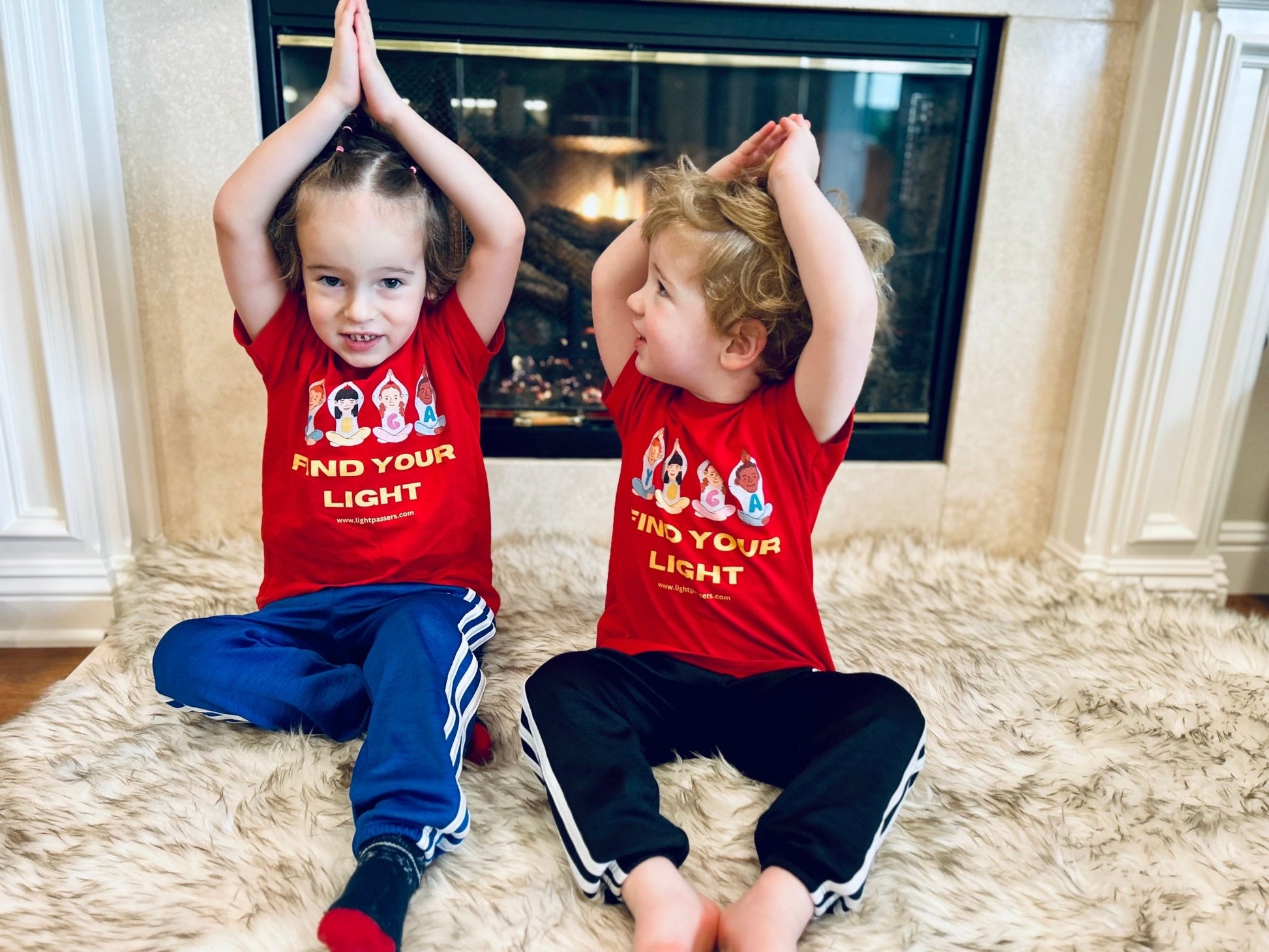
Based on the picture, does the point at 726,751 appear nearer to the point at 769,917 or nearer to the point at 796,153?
the point at 769,917

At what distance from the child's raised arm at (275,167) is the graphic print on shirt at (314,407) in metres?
0.13

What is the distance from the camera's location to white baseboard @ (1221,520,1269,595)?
1.62 meters

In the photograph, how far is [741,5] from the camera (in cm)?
137

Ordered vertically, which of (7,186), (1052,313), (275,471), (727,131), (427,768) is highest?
(727,131)

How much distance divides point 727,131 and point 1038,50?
0.50m

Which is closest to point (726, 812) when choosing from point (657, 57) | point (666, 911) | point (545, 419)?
point (666, 911)

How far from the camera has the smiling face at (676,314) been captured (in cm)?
94

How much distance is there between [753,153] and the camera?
39.1 inches

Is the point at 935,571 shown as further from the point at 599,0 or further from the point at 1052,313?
the point at 599,0

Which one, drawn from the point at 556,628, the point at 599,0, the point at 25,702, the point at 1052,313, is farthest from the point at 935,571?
the point at 25,702

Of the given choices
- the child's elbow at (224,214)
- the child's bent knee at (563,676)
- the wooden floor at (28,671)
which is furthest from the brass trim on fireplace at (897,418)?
the wooden floor at (28,671)

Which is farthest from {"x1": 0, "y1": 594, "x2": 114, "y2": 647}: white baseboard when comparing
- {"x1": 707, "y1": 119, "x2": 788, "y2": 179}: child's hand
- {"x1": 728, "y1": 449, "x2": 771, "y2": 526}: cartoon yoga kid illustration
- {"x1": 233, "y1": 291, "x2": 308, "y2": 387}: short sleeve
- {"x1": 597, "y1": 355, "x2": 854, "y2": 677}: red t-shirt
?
{"x1": 707, "y1": 119, "x2": 788, "y2": 179}: child's hand

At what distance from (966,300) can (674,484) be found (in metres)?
0.81

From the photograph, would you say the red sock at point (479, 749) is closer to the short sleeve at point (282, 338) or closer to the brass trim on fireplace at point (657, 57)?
the short sleeve at point (282, 338)
